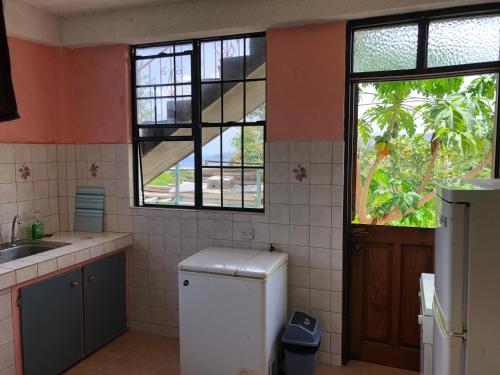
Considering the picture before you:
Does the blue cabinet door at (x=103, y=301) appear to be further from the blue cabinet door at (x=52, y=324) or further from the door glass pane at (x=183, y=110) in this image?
the door glass pane at (x=183, y=110)

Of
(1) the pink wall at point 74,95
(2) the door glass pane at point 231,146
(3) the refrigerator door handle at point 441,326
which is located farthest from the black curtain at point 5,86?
(3) the refrigerator door handle at point 441,326

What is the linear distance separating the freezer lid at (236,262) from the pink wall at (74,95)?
1.32 m

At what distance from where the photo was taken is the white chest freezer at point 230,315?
8.34 ft

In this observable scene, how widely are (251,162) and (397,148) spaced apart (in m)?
1.12

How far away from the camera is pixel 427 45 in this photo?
2.70 meters

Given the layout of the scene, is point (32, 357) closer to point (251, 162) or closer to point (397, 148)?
point (251, 162)

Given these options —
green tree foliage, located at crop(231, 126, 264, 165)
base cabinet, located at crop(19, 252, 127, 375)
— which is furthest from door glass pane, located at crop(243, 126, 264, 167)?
base cabinet, located at crop(19, 252, 127, 375)

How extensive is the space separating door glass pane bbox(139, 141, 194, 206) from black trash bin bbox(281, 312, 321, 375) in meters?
1.35

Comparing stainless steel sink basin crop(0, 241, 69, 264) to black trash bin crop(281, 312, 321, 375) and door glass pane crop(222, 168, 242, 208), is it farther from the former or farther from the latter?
black trash bin crop(281, 312, 321, 375)

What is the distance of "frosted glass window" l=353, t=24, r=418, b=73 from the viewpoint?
108 inches

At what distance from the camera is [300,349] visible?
2.61 m

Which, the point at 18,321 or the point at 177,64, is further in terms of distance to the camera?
the point at 177,64

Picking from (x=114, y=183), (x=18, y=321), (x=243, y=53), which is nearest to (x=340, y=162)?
(x=243, y=53)

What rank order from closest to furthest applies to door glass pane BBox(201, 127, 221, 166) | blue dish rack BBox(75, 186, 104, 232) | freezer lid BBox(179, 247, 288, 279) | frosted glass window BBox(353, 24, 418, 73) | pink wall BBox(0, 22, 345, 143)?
freezer lid BBox(179, 247, 288, 279) < frosted glass window BBox(353, 24, 418, 73) < pink wall BBox(0, 22, 345, 143) < door glass pane BBox(201, 127, 221, 166) < blue dish rack BBox(75, 186, 104, 232)
